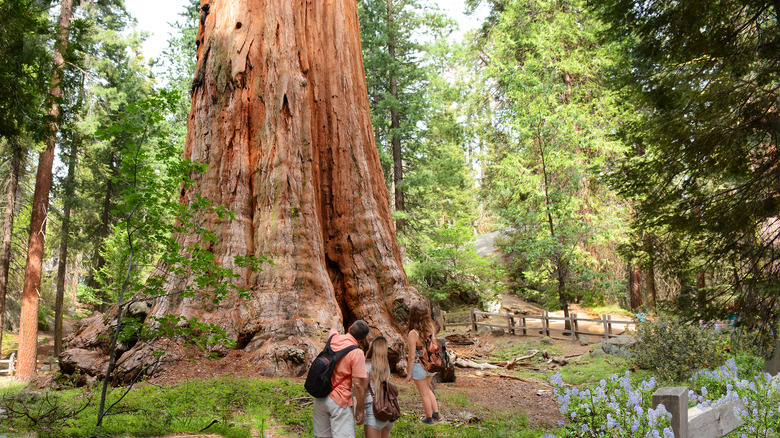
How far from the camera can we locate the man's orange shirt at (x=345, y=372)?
4.22m

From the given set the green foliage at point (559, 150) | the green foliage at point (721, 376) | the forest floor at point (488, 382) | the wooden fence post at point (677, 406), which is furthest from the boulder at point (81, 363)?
the green foliage at point (559, 150)

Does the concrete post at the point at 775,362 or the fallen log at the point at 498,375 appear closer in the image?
the concrete post at the point at 775,362

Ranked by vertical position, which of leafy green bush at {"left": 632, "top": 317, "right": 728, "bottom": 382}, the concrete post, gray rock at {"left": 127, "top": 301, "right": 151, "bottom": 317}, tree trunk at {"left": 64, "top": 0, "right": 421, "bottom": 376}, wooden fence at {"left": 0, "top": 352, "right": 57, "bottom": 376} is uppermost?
tree trunk at {"left": 64, "top": 0, "right": 421, "bottom": 376}

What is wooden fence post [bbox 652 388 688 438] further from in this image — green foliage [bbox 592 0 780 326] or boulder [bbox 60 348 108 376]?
boulder [bbox 60 348 108 376]

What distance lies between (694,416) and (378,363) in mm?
2601

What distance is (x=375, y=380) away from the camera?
15.0 ft

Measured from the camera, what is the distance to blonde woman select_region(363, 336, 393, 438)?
4.50m

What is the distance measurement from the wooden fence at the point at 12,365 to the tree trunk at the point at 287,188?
1424 centimetres

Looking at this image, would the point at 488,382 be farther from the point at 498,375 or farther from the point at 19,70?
the point at 19,70

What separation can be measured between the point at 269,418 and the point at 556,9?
70.9ft

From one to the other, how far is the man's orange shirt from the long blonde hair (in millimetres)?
292

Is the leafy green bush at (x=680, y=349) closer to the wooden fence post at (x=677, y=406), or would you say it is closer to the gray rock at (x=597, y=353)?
the gray rock at (x=597, y=353)

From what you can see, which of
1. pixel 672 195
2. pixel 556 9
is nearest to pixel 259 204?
pixel 672 195

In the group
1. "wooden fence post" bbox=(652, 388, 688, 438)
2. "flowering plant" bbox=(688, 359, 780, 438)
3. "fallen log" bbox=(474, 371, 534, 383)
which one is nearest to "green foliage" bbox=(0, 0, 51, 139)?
"wooden fence post" bbox=(652, 388, 688, 438)
